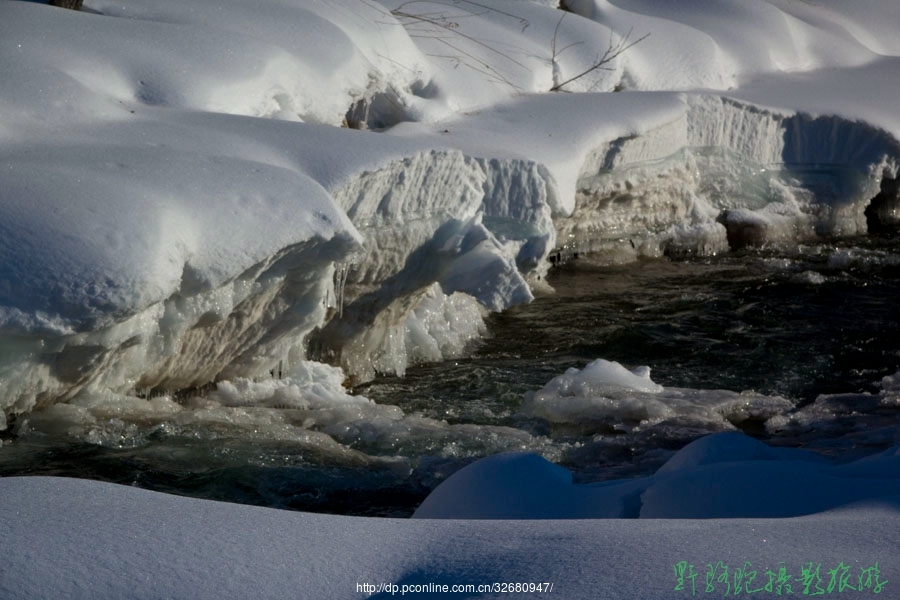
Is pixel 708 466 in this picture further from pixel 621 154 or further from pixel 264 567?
pixel 621 154

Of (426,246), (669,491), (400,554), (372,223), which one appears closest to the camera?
(400,554)

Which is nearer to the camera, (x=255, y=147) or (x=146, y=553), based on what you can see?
(x=146, y=553)

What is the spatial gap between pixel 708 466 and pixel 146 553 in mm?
1557

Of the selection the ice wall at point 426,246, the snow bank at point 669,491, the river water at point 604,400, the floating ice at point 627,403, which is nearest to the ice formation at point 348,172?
the ice wall at point 426,246

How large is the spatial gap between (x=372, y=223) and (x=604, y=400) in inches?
50.1

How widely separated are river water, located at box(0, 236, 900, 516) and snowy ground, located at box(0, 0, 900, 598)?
0.26m

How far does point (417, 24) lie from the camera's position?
24.3ft

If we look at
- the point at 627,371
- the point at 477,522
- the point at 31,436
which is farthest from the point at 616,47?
the point at 477,522

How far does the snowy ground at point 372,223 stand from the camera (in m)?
2.02

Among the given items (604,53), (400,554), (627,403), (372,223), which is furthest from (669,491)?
(604,53)

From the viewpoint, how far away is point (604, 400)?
187 inches

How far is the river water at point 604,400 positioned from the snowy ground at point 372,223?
257 mm

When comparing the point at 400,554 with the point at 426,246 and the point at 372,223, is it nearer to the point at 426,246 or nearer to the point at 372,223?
the point at 372,223

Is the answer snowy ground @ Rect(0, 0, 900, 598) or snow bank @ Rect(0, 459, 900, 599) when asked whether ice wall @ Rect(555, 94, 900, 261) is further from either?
snow bank @ Rect(0, 459, 900, 599)
